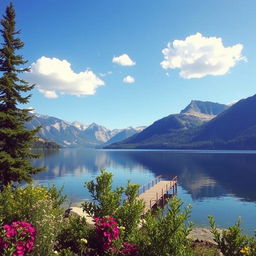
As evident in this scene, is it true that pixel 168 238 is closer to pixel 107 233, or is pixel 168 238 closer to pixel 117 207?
pixel 107 233

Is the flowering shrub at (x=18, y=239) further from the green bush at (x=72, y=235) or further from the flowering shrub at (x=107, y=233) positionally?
the green bush at (x=72, y=235)

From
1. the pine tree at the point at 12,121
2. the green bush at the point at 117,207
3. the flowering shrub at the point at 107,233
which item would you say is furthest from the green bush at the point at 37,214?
the pine tree at the point at 12,121

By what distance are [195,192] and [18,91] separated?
52.8m

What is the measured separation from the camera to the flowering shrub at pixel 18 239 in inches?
342

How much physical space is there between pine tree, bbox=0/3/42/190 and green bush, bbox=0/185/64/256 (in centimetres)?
1458

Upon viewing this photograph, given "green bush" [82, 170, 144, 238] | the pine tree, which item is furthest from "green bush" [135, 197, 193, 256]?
the pine tree

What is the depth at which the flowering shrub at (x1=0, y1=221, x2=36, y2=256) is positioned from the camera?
869 centimetres

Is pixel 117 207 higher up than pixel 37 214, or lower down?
lower down

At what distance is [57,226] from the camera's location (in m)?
11.1

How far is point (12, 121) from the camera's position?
28.2 m

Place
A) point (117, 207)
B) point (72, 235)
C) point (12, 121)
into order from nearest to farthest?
1. point (72, 235)
2. point (117, 207)
3. point (12, 121)

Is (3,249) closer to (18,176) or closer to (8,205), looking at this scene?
(8,205)

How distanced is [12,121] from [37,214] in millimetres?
19625

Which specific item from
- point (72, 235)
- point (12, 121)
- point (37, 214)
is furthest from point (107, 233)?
point (12, 121)
